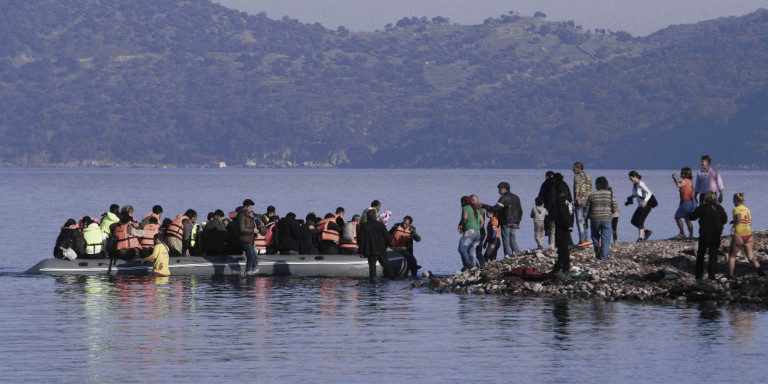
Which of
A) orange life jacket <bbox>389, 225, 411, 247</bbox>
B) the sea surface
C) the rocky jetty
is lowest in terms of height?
the sea surface

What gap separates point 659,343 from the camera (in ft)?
61.8

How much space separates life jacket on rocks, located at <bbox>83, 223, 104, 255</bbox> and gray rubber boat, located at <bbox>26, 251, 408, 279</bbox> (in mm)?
296

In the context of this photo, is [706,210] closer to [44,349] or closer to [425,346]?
[425,346]

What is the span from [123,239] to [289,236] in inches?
155

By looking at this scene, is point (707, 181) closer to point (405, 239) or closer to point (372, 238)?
point (405, 239)

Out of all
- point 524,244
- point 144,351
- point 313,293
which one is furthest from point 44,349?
point 524,244

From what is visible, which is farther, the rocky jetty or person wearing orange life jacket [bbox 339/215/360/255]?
person wearing orange life jacket [bbox 339/215/360/255]

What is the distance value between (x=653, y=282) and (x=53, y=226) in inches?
2097

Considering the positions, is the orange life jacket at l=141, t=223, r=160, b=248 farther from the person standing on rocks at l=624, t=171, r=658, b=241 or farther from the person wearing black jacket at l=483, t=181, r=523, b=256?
the person standing on rocks at l=624, t=171, r=658, b=241

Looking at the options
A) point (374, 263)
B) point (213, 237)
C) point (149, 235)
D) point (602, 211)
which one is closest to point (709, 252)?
point (602, 211)

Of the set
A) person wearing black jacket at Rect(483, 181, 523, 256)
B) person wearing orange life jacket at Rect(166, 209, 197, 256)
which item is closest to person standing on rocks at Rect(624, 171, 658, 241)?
person wearing black jacket at Rect(483, 181, 523, 256)

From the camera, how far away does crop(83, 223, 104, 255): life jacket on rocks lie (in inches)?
1220

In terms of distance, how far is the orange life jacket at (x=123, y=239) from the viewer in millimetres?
30047

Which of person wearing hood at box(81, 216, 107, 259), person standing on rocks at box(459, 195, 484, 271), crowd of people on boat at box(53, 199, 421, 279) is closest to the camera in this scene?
person standing on rocks at box(459, 195, 484, 271)
